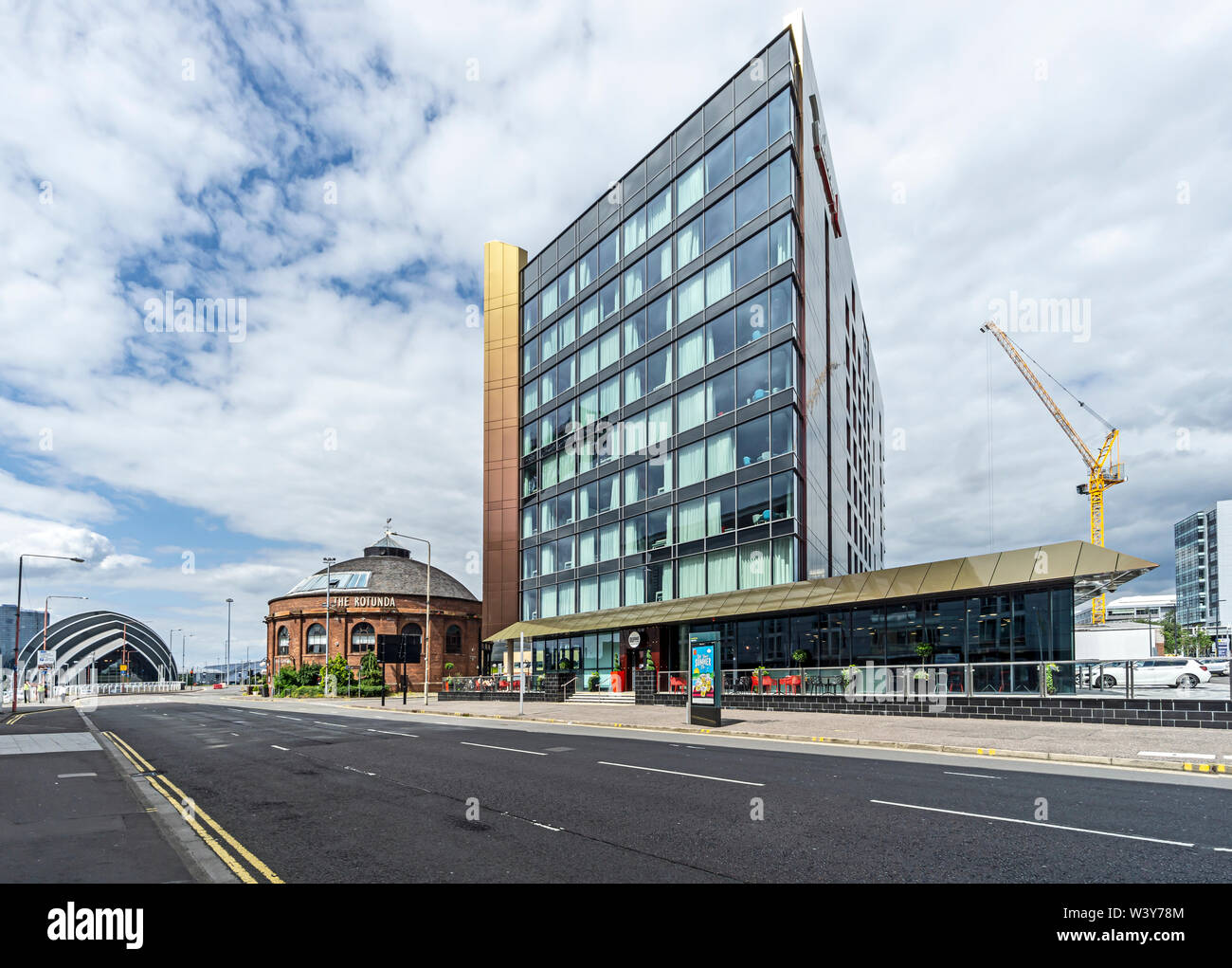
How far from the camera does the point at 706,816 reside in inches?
394

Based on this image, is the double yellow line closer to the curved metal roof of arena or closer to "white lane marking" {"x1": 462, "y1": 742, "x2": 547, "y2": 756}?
"white lane marking" {"x1": 462, "y1": 742, "x2": 547, "y2": 756}

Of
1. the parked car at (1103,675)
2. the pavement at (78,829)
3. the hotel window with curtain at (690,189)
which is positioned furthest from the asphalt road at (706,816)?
the hotel window with curtain at (690,189)

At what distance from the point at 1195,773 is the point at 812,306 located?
100 feet

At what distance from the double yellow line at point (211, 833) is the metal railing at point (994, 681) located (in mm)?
21388

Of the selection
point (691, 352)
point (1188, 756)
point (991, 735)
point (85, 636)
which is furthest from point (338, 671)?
point (85, 636)

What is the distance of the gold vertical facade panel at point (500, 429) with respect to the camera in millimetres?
58750

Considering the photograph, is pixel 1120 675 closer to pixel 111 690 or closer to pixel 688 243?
pixel 688 243

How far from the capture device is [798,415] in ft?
119

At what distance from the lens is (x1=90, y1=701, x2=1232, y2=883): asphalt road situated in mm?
7512

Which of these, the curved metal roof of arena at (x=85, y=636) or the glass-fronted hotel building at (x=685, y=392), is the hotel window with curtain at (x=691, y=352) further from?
the curved metal roof of arena at (x=85, y=636)

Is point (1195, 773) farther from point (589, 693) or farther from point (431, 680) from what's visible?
point (431, 680)

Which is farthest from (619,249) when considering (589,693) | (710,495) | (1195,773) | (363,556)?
(363,556)

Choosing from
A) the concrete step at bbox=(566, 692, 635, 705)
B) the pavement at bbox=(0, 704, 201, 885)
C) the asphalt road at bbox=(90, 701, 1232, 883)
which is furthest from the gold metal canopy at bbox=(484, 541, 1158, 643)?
the pavement at bbox=(0, 704, 201, 885)

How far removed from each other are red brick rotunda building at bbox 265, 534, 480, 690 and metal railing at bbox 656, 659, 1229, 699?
174 ft
